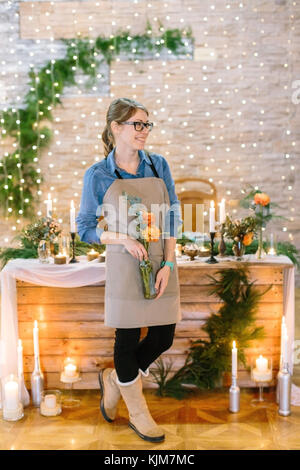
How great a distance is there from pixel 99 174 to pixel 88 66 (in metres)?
3.61

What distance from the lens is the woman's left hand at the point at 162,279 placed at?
2.26 meters

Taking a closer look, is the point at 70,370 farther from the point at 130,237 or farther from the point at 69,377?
the point at 130,237

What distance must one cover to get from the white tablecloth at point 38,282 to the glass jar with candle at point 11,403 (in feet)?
0.53

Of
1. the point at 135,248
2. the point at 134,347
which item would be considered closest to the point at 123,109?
the point at 135,248

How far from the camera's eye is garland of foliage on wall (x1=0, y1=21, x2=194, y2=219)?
5.49 m

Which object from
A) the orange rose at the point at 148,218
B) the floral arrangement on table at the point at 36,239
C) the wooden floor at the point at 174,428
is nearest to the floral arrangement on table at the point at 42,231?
the floral arrangement on table at the point at 36,239

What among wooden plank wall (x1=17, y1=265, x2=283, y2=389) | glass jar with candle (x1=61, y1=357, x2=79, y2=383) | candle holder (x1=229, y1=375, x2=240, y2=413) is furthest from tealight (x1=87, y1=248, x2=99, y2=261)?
candle holder (x1=229, y1=375, x2=240, y2=413)

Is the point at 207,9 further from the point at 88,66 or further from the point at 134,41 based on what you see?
the point at 88,66

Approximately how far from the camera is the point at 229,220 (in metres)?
2.98

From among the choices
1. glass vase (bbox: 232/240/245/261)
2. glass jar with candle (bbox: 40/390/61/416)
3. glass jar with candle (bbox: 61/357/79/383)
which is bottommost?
glass jar with candle (bbox: 40/390/61/416)

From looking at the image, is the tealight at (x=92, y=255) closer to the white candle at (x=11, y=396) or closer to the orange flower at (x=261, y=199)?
the white candle at (x=11, y=396)

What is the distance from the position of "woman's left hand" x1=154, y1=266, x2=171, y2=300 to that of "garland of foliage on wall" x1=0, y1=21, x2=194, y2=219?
3.60 meters

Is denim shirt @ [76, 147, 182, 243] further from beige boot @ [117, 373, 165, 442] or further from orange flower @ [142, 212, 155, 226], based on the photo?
beige boot @ [117, 373, 165, 442]
